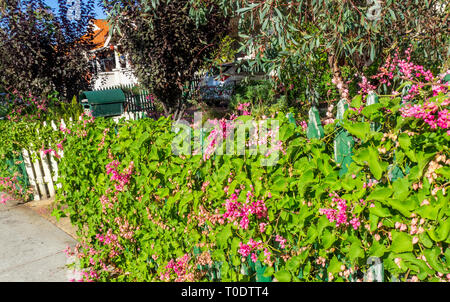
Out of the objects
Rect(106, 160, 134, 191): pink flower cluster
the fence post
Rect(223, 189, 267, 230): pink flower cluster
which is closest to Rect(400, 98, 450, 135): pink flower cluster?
the fence post

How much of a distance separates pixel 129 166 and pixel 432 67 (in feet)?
17.2

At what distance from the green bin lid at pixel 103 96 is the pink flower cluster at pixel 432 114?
7943 mm

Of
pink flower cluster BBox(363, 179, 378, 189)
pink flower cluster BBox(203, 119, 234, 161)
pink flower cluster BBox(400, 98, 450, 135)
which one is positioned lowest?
pink flower cluster BBox(363, 179, 378, 189)

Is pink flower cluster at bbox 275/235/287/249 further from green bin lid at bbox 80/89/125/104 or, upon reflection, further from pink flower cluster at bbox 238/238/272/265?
green bin lid at bbox 80/89/125/104

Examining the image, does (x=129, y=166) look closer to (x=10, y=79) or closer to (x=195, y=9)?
(x=195, y=9)

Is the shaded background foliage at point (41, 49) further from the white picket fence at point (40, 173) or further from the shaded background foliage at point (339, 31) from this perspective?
the shaded background foliage at point (339, 31)

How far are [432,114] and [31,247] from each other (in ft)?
12.8

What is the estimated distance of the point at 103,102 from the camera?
884 cm

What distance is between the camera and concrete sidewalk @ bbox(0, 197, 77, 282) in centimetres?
338

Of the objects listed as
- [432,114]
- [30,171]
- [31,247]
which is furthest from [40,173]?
[432,114]

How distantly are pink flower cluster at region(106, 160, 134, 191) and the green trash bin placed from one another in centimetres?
579

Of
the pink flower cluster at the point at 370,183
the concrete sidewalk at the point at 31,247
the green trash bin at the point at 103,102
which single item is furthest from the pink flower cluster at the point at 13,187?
the pink flower cluster at the point at 370,183

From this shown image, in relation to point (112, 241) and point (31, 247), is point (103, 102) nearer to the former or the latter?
point (31, 247)
